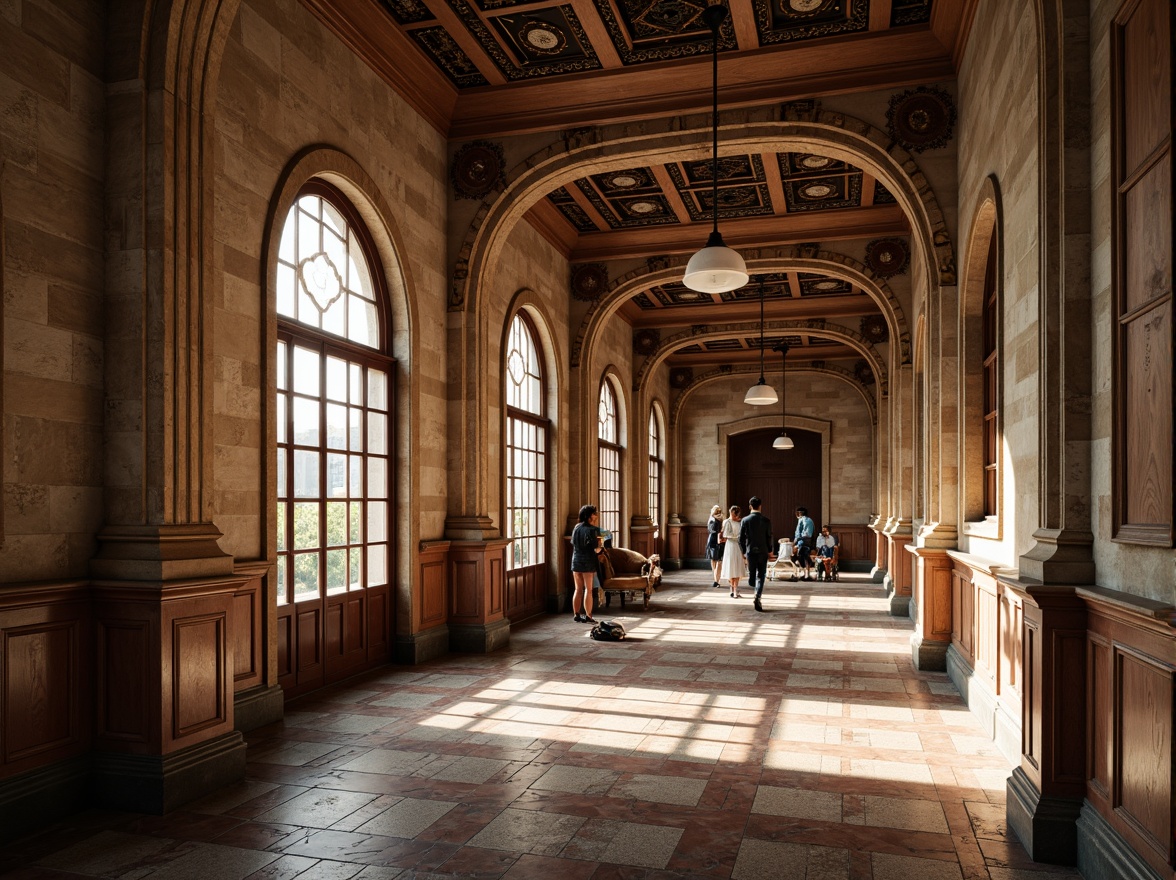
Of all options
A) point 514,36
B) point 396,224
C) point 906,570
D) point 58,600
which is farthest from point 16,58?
point 906,570

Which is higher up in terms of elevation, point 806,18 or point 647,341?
point 806,18

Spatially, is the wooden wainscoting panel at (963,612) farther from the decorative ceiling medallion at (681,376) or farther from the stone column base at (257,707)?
the decorative ceiling medallion at (681,376)

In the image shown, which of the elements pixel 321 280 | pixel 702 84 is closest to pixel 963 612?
pixel 702 84

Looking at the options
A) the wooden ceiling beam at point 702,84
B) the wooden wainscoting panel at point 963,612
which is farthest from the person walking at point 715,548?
the wooden ceiling beam at point 702,84

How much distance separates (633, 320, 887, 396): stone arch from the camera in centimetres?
1494

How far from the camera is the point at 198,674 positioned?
4.02 metres

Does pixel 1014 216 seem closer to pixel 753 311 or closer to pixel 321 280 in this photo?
pixel 321 280

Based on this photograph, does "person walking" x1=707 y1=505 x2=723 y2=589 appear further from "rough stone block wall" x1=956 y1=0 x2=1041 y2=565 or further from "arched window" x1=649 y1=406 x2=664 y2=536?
"rough stone block wall" x1=956 y1=0 x2=1041 y2=565

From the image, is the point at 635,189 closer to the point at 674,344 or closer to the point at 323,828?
the point at 674,344

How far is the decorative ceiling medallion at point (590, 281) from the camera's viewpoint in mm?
11727

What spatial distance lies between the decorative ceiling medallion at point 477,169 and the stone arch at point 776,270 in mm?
3893

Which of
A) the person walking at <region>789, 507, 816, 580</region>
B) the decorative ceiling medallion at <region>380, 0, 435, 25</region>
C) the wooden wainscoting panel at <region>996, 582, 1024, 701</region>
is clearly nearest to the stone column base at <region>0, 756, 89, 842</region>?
the wooden wainscoting panel at <region>996, 582, 1024, 701</region>

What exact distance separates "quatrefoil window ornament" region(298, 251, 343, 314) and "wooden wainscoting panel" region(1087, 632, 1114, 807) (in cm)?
507

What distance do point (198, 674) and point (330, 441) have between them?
244 centimetres
